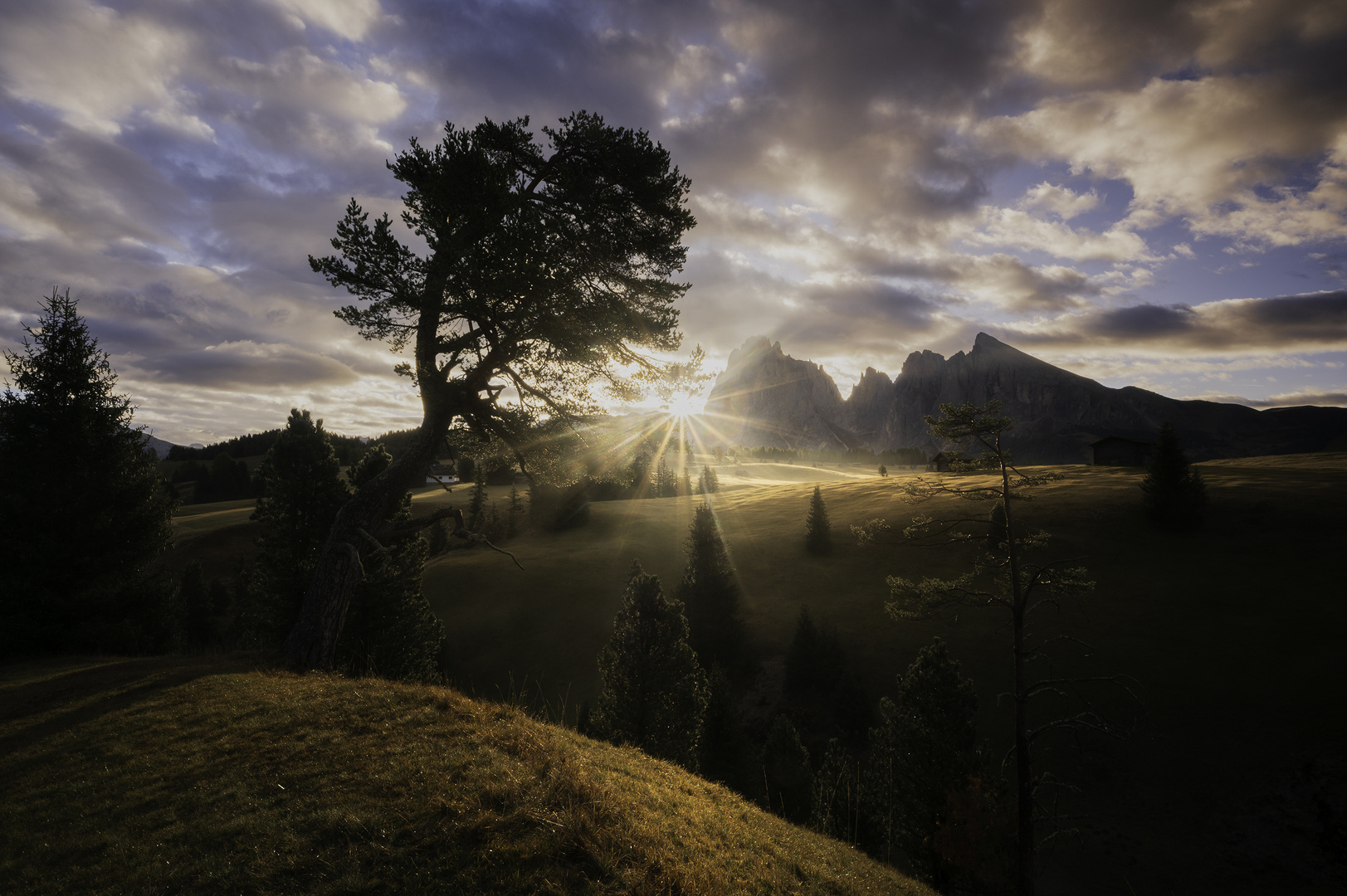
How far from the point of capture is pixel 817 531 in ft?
161

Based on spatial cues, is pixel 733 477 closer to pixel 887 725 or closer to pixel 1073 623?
pixel 1073 623

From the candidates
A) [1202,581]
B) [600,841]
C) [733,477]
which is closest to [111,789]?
[600,841]

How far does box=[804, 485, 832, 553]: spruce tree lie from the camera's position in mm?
48625

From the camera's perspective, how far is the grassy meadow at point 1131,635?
20.5 m

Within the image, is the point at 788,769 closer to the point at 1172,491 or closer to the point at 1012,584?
the point at 1012,584

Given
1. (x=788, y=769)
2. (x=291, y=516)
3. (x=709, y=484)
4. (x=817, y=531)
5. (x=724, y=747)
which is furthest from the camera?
(x=709, y=484)

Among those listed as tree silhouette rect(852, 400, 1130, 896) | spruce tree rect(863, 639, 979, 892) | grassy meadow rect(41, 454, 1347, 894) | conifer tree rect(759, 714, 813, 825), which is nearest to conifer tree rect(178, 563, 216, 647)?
grassy meadow rect(41, 454, 1347, 894)

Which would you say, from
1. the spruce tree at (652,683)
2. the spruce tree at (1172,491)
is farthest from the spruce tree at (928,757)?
the spruce tree at (1172,491)

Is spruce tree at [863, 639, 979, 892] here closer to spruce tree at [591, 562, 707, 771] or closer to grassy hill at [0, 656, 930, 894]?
spruce tree at [591, 562, 707, 771]

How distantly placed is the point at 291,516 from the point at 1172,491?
60.0m

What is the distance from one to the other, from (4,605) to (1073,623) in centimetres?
5115

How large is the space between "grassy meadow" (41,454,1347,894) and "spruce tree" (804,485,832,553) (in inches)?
43.0

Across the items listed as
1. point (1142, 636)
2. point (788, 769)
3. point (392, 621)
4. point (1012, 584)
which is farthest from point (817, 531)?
point (392, 621)

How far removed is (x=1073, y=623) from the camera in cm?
3262
